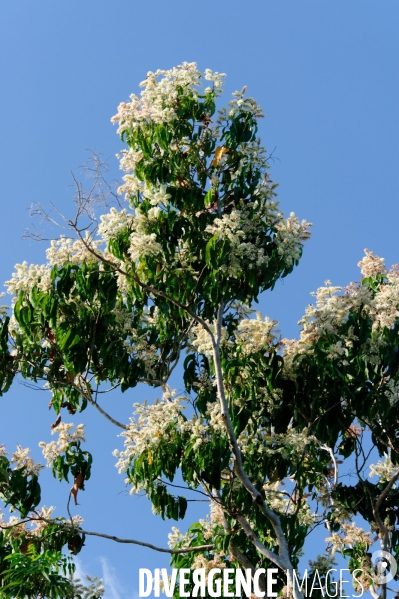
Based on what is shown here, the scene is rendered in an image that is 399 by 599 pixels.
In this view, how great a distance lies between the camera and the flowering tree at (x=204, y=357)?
27.0 ft

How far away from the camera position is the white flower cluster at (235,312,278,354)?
8.87 m

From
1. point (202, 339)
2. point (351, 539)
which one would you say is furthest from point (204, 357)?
point (351, 539)

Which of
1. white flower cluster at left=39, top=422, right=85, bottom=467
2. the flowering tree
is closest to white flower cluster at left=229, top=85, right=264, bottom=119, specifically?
the flowering tree

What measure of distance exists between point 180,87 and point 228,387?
120 inches

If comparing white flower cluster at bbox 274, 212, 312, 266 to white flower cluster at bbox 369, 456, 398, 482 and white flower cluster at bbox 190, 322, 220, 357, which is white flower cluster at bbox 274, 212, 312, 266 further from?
white flower cluster at bbox 369, 456, 398, 482

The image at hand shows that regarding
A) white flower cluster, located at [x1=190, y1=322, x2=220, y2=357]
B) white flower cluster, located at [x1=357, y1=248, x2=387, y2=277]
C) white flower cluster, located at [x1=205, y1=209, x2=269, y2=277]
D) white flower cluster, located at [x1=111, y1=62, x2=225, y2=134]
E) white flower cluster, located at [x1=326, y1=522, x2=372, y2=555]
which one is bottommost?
white flower cluster, located at [x1=326, y1=522, x2=372, y2=555]

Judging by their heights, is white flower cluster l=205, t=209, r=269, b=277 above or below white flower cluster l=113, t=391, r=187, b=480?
above

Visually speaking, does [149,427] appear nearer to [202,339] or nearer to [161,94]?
[202,339]

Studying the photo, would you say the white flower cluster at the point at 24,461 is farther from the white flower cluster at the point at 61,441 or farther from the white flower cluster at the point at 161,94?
the white flower cluster at the point at 161,94

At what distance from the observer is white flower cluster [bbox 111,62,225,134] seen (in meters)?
9.06

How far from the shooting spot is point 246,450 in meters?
8.47

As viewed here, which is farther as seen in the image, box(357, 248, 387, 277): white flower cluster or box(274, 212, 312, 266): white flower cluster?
box(357, 248, 387, 277): white flower cluster

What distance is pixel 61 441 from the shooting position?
8914 mm

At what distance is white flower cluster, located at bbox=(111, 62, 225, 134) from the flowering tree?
0.02 m
